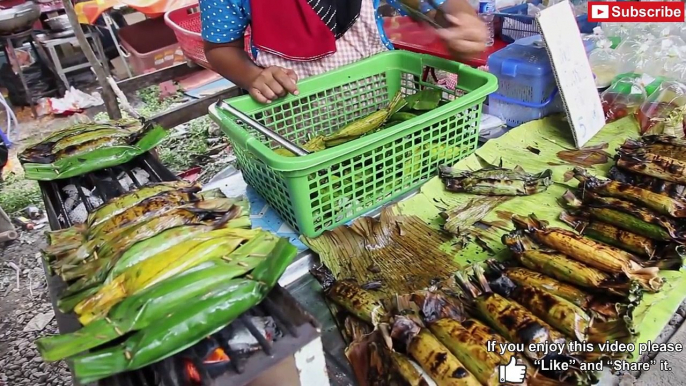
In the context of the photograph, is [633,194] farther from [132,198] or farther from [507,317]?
[132,198]

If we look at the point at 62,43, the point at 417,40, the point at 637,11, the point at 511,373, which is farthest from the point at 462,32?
the point at 62,43

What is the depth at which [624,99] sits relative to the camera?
2557 mm

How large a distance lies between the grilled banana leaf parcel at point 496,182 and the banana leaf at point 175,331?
1.17 m

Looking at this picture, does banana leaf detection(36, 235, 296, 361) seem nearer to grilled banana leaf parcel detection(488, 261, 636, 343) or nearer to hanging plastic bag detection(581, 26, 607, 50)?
grilled banana leaf parcel detection(488, 261, 636, 343)

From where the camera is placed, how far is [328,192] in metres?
1.68

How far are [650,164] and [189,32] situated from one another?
166 inches

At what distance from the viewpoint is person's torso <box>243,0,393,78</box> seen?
2545 mm

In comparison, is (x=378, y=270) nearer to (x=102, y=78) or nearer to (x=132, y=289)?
(x=132, y=289)

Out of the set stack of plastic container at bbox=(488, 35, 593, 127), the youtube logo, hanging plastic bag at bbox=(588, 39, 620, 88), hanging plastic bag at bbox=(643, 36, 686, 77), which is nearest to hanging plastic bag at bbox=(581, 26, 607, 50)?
hanging plastic bag at bbox=(588, 39, 620, 88)

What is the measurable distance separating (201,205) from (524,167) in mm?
1495

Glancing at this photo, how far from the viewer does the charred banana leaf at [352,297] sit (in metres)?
1.33

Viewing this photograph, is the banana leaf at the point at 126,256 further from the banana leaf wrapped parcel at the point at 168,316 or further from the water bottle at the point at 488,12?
the water bottle at the point at 488,12

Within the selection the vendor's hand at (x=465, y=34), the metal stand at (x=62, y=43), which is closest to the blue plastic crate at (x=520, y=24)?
the vendor's hand at (x=465, y=34)

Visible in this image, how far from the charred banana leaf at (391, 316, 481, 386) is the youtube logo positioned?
291cm
